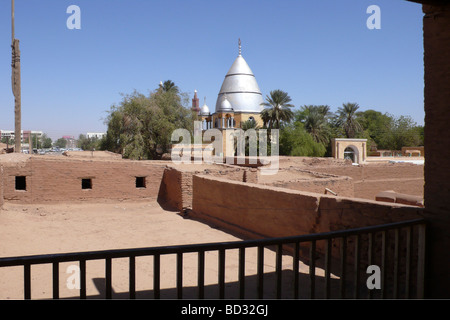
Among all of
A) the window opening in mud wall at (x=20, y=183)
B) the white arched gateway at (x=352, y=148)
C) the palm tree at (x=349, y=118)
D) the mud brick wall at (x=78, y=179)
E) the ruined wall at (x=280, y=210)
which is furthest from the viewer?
the palm tree at (x=349, y=118)

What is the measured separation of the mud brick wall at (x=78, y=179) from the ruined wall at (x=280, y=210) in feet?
14.5

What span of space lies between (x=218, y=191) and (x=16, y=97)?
529 inches

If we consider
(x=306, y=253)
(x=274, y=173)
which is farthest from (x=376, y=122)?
(x=306, y=253)

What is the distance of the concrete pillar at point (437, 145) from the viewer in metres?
3.67

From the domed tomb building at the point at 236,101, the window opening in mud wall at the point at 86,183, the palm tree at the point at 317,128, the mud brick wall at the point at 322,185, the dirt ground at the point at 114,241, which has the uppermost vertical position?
the domed tomb building at the point at 236,101

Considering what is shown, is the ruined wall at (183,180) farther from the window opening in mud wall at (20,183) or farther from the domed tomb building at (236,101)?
the domed tomb building at (236,101)

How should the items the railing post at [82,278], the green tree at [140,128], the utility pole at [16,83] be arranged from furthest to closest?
the green tree at [140,128]
the utility pole at [16,83]
the railing post at [82,278]

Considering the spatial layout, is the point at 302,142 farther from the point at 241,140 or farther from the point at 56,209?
the point at 56,209

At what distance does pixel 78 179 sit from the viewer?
15.0 m

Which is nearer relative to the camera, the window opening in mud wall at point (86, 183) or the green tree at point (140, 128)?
the window opening in mud wall at point (86, 183)

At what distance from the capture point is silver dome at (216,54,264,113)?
50.1 meters

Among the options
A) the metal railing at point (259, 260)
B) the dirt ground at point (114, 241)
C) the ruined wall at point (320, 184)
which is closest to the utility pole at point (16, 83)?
the dirt ground at point (114, 241)

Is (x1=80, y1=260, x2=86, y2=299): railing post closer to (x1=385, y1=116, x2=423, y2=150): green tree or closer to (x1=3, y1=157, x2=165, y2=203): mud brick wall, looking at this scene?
(x1=3, y1=157, x2=165, y2=203): mud brick wall
